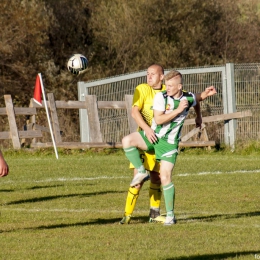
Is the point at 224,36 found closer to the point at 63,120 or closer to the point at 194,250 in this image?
the point at 63,120

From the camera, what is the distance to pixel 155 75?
33.8 feet

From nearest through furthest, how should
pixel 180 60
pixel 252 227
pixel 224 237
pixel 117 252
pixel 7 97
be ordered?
pixel 117 252 < pixel 224 237 < pixel 252 227 < pixel 7 97 < pixel 180 60

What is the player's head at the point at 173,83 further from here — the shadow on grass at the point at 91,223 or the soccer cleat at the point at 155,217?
the shadow on grass at the point at 91,223

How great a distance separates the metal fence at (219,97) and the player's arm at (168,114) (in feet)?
46.8

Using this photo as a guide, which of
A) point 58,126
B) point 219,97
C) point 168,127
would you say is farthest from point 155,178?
point 219,97

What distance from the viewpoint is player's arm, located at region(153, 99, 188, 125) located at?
376 inches

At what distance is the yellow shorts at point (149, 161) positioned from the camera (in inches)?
403

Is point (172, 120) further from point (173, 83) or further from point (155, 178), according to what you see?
point (155, 178)

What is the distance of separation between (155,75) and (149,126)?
0.60 meters

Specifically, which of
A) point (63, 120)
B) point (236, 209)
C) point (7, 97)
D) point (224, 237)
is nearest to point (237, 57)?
point (63, 120)

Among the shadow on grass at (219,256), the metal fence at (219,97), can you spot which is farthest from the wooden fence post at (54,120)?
the shadow on grass at (219,256)

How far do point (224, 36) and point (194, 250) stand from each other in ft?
109

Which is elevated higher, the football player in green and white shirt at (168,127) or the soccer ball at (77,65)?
the soccer ball at (77,65)

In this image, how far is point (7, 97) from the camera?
24.7 metres
